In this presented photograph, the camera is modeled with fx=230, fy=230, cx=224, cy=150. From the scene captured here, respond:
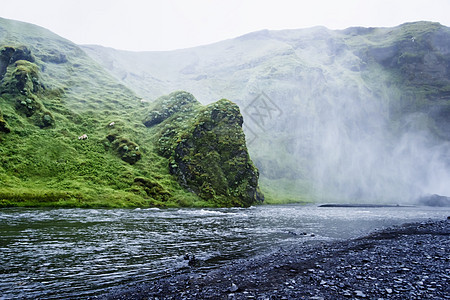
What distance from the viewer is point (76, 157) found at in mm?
70000

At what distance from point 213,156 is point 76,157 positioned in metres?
44.5

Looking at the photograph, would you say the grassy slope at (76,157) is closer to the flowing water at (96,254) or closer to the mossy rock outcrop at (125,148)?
the mossy rock outcrop at (125,148)

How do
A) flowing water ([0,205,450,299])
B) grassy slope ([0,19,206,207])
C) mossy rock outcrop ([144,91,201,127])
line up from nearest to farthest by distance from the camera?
flowing water ([0,205,450,299]) < grassy slope ([0,19,206,207]) < mossy rock outcrop ([144,91,201,127])

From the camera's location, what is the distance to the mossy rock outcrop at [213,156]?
81.2 metres

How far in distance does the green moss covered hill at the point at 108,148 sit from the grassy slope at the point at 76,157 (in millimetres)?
224

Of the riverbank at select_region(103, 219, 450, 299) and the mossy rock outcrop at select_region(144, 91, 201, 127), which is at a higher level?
the mossy rock outcrop at select_region(144, 91, 201, 127)

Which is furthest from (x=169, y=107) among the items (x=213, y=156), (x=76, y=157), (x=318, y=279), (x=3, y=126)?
(x=318, y=279)

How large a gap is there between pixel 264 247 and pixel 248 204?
66.3 m

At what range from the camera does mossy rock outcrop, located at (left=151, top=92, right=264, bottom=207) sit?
266 feet

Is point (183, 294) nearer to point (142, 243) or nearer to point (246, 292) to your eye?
point (246, 292)

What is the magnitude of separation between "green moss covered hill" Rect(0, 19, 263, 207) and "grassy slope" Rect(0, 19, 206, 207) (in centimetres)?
22

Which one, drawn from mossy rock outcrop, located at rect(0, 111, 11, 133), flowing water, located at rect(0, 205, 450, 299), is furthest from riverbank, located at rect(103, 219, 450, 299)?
mossy rock outcrop, located at rect(0, 111, 11, 133)

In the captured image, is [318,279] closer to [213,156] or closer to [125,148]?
[213,156]

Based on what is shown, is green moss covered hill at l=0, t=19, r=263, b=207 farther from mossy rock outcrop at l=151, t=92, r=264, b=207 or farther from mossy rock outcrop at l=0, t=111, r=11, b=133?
mossy rock outcrop at l=151, t=92, r=264, b=207
